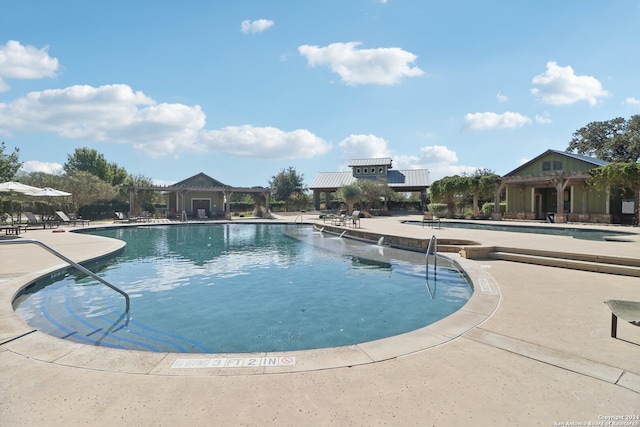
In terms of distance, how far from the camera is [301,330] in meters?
4.89

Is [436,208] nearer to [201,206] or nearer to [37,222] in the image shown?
[201,206]

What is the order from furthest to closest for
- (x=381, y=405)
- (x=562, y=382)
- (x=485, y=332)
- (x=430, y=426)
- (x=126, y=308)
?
(x=126, y=308), (x=485, y=332), (x=562, y=382), (x=381, y=405), (x=430, y=426)

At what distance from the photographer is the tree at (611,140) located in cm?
3688

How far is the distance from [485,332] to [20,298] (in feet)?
24.1

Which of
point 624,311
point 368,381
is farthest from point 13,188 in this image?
point 624,311

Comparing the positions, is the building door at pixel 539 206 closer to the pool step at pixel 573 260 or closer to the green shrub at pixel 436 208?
the green shrub at pixel 436 208

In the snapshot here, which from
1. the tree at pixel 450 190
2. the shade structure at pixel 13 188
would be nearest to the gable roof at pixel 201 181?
the shade structure at pixel 13 188

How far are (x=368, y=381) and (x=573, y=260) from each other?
7790mm

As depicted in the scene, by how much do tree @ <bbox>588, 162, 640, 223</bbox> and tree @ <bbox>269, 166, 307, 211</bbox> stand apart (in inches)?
1191

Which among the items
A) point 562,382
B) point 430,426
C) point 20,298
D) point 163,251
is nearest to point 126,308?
point 20,298

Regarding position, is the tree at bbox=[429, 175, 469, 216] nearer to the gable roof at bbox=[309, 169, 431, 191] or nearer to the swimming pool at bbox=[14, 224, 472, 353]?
the gable roof at bbox=[309, 169, 431, 191]

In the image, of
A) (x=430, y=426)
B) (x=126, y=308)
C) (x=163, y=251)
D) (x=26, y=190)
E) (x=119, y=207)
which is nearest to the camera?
(x=430, y=426)

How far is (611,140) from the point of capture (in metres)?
39.2

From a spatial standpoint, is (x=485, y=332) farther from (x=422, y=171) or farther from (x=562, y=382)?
(x=422, y=171)
